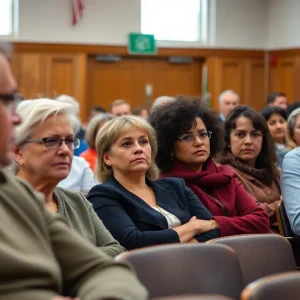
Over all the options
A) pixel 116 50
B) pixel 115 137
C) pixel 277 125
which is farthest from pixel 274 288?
pixel 116 50

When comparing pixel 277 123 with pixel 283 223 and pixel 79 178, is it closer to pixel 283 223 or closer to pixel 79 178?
pixel 79 178

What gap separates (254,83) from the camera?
12617 millimetres

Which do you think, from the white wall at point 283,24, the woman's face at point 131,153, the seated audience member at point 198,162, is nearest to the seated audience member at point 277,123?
the seated audience member at point 198,162

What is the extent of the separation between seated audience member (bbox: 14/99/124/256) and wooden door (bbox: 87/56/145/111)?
8.98m

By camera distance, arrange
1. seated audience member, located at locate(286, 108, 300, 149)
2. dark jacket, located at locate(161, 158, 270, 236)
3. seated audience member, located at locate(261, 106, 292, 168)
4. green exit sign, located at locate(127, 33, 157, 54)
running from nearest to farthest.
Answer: dark jacket, located at locate(161, 158, 270, 236)
seated audience member, located at locate(286, 108, 300, 149)
seated audience member, located at locate(261, 106, 292, 168)
green exit sign, located at locate(127, 33, 157, 54)

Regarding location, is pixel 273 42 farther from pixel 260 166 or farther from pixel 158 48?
pixel 260 166

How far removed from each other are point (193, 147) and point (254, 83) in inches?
347

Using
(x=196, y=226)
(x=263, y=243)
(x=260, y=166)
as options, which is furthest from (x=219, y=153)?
(x=263, y=243)

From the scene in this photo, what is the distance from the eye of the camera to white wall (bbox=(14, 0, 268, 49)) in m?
11.1

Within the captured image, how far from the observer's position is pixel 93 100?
39.3 ft

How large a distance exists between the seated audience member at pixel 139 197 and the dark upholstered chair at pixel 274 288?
1297mm

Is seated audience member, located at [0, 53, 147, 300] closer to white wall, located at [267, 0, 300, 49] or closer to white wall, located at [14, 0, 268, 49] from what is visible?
white wall, located at [14, 0, 268, 49]

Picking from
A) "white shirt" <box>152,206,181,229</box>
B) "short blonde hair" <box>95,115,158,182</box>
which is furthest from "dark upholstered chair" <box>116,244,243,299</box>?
"short blonde hair" <box>95,115,158,182</box>

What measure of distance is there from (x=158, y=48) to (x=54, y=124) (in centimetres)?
905
